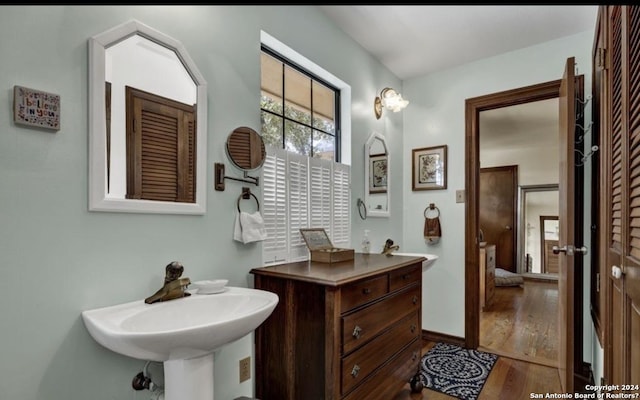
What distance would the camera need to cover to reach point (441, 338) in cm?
308

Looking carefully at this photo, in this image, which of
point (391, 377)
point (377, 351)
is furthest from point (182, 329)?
point (391, 377)

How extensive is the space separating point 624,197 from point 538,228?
615cm

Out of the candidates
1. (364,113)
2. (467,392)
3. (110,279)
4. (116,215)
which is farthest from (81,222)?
(467,392)

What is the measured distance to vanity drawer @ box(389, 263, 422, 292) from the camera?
1.93 meters

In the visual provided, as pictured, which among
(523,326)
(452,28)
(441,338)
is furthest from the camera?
(523,326)

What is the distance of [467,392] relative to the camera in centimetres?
219

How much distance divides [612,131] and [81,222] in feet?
6.98

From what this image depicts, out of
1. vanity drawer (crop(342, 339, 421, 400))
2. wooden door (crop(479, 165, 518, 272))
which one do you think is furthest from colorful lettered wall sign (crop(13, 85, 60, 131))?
wooden door (crop(479, 165, 518, 272))

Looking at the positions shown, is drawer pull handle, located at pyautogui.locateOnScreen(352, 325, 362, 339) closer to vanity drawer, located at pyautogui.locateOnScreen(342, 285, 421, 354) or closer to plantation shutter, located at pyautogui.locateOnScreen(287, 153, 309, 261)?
vanity drawer, located at pyautogui.locateOnScreen(342, 285, 421, 354)

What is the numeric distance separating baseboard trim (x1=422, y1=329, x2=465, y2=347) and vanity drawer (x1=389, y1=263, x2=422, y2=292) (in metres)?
1.14

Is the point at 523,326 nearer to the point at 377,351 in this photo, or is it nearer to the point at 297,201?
the point at 377,351

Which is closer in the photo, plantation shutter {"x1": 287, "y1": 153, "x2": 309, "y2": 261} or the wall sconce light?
plantation shutter {"x1": 287, "y1": 153, "x2": 309, "y2": 261}

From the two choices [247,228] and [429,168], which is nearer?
[247,228]

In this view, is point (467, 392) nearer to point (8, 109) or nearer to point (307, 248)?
point (307, 248)
